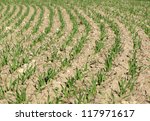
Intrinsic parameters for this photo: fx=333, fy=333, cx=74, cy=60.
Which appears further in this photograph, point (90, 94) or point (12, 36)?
point (12, 36)

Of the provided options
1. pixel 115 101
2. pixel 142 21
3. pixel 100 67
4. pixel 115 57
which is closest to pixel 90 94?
pixel 115 101

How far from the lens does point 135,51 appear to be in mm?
9445

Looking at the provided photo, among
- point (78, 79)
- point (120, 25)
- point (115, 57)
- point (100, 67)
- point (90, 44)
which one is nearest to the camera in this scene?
point (78, 79)

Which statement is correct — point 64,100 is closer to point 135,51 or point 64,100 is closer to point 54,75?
point 54,75

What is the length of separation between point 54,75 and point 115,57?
2.12 meters

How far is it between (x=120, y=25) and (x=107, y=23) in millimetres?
647

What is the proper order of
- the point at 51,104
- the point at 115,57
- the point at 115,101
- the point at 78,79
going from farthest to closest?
the point at 115,57, the point at 78,79, the point at 115,101, the point at 51,104

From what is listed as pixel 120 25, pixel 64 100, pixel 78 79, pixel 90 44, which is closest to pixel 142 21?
pixel 120 25

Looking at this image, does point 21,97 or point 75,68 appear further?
point 75,68

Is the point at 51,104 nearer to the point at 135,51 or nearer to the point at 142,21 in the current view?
the point at 135,51

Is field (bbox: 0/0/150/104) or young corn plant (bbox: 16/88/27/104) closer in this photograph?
young corn plant (bbox: 16/88/27/104)

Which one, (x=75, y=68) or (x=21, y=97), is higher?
(x=75, y=68)

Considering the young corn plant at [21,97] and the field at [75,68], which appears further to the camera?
the field at [75,68]

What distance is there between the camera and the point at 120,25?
14164 mm
